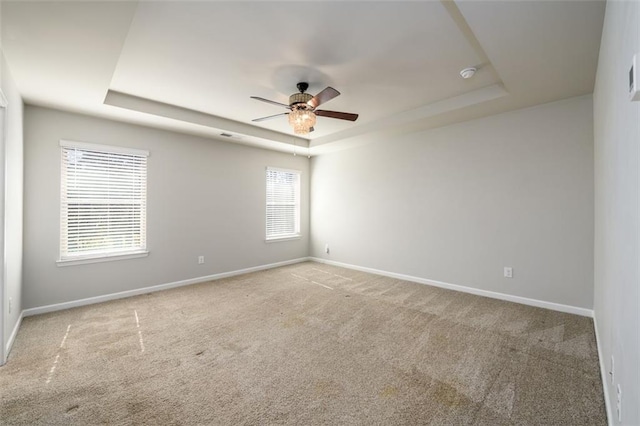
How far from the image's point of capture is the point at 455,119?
3.95 m

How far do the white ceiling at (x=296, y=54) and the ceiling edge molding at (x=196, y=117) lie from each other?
17mm

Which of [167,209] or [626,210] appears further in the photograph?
[167,209]

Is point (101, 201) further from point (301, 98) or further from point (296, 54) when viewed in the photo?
point (296, 54)

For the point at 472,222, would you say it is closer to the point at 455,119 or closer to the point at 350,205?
the point at 455,119

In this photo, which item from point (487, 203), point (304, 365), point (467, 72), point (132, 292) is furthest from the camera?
point (132, 292)

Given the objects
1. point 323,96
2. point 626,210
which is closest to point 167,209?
point 323,96

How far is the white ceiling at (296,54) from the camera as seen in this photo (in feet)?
6.26

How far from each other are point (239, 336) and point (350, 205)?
11.5 feet

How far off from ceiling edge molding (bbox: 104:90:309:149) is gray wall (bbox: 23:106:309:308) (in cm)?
62

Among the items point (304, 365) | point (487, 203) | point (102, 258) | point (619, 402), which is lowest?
point (304, 365)

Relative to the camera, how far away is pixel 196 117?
405 cm

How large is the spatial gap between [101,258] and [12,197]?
1.34 meters

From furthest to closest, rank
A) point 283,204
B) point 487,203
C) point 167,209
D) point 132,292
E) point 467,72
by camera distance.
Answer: point 283,204 → point 167,209 → point 132,292 → point 487,203 → point 467,72

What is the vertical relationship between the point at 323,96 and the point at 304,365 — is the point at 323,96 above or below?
above
